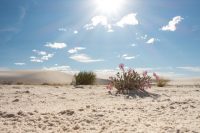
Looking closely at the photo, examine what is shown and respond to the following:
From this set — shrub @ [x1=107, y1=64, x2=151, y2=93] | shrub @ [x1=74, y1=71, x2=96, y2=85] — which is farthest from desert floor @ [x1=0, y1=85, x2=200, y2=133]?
shrub @ [x1=74, y1=71, x2=96, y2=85]

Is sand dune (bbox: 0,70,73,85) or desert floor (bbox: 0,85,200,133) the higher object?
sand dune (bbox: 0,70,73,85)

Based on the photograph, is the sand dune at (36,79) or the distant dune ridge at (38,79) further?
the sand dune at (36,79)

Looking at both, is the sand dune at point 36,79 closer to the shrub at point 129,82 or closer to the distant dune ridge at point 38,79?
the distant dune ridge at point 38,79

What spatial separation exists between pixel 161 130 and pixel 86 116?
1.19 m

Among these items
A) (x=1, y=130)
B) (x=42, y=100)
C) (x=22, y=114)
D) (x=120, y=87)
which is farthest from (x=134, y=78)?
(x=1, y=130)

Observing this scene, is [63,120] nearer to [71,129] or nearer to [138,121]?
[71,129]

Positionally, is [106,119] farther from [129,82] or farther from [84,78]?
[84,78]

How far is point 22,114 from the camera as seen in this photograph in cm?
475

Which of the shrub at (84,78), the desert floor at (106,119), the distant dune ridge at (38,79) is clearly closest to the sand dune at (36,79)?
the distant dune ridge at (38,79)

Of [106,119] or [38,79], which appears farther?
[38,79]

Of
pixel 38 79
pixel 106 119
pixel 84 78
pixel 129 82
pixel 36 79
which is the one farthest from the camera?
pixel 38 79

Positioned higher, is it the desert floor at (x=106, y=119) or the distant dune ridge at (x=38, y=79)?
the distant dune ridge at (x=38, y=79)

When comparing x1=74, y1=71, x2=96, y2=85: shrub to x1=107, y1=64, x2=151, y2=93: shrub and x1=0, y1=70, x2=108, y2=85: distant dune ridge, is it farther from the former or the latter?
x1=107, y1=64, x2=151, y2=93: shrub

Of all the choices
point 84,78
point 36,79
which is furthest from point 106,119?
point 36,79
